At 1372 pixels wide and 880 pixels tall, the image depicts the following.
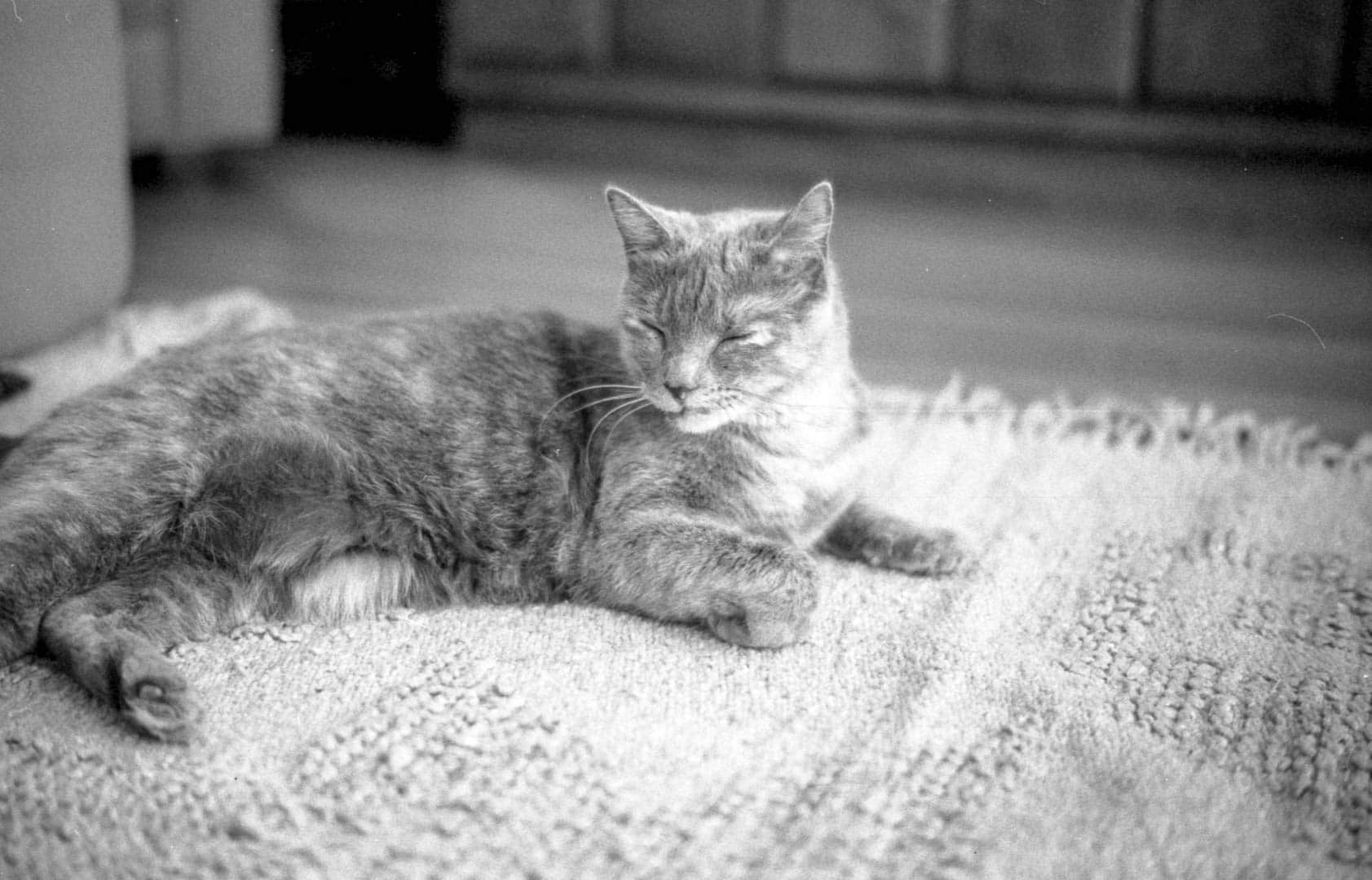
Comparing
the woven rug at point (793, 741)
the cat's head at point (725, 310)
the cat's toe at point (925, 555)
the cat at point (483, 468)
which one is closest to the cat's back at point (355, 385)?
the cat at point (483, 468)

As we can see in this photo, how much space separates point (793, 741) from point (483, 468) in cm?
55

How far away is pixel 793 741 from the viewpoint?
1.35 meters

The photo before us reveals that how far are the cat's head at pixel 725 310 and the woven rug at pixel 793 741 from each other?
0.98 feet

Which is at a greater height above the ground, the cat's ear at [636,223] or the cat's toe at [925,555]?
the cat's ear at [636,223]

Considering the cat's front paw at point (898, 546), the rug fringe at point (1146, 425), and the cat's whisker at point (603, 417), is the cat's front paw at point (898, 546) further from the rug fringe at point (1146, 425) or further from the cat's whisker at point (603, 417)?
the rug fringe at point (1146, 425)

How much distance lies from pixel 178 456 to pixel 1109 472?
4.84 feet

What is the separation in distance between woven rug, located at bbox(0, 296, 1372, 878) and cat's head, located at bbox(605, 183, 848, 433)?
11.7 inches

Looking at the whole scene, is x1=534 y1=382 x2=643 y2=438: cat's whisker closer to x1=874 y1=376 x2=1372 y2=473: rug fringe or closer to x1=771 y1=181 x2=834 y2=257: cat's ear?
x1=771 y1=181 x2=834 y2=257: cat's ear

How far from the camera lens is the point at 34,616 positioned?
4.62ft

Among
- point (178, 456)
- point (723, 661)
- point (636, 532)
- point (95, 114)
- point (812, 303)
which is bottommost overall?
point (723, 661)

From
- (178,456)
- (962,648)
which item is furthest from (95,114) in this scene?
(962,648)

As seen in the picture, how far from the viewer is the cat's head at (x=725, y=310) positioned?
1.61m

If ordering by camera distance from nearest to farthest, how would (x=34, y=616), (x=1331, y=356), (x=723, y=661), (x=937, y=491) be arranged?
(x=34, y=616)
(x=723, y=661)
(x=937, y=491)
(x=1331, y=356)

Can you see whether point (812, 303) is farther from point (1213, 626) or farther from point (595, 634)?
point (1213, 626)
